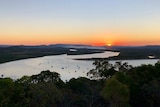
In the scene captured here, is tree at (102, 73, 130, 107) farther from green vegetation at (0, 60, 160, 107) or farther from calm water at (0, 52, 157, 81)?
calm water at (0, 52, 157, 81)

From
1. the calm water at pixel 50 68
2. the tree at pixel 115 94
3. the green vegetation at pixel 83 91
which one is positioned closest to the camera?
the green vegetation at pixel 83 91

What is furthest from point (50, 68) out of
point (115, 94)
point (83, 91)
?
point (115, 94)

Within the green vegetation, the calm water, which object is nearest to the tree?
the green vegetation

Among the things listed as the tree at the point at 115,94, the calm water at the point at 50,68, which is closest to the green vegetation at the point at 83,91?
the tree at the point at 115,94

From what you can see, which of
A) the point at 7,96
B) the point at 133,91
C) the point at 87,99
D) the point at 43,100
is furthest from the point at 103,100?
the point at 7,96

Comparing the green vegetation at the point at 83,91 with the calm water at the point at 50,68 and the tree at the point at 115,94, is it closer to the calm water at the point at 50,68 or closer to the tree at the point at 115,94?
the tree at the point at 115,94

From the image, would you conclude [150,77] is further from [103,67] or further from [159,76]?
[103,67]

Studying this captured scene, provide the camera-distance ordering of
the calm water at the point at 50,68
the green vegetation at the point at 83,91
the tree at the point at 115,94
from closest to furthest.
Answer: the green vegetation at the point at 83,91, the tree at the point at 115,94, the calm water at the point at 50,68

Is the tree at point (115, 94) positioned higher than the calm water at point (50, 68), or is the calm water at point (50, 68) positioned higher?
the tree at point (115, 94)
